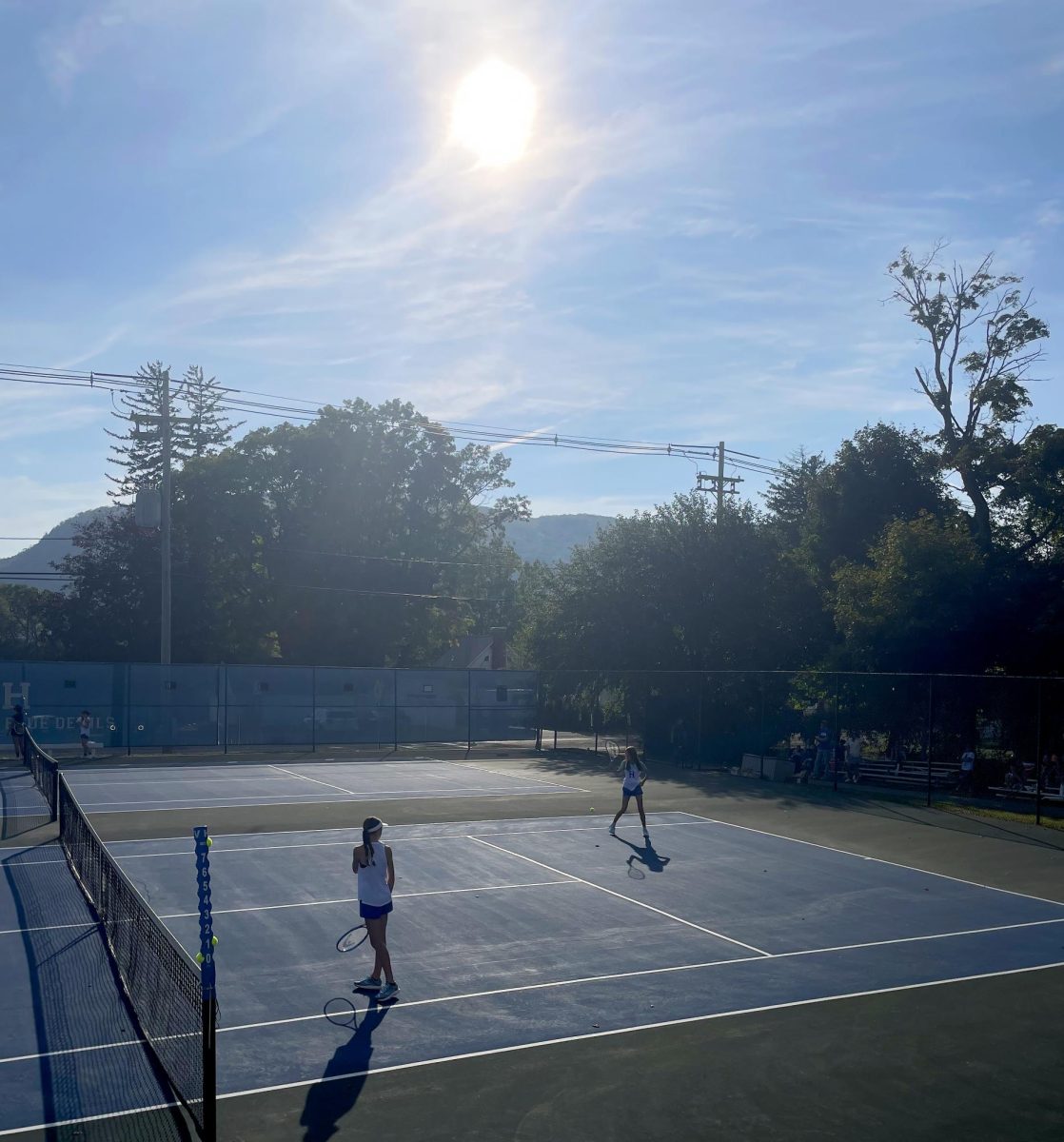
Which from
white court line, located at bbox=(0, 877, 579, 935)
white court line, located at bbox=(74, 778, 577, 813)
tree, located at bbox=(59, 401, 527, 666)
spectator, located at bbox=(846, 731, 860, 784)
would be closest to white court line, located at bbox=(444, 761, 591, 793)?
white court line, located at bbox=(74, 778, 577, 813)

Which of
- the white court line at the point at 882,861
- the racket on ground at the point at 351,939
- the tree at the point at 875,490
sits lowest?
the white court line at the point at 882,861

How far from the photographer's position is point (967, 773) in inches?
1177

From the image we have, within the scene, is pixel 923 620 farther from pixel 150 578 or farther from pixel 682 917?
pixel 150 578

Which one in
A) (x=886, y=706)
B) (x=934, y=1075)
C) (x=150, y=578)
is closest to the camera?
(x=934, y=1075)

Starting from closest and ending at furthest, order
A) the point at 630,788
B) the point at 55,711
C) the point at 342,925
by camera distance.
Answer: the point at 342,925 → the point at 630,788 → the point at 55,711

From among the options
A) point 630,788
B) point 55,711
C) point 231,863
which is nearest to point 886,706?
point 630,788

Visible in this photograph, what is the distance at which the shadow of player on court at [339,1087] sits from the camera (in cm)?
846

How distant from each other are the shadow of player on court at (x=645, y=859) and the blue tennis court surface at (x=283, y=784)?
8736mm

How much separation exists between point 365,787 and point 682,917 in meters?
16.7

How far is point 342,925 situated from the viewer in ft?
48.5

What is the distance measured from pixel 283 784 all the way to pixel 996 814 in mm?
18530

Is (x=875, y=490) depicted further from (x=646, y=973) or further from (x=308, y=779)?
(x=646, y=973)

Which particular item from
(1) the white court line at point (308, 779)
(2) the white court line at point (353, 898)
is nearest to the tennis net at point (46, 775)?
(1) the white court line at point (308, 779)

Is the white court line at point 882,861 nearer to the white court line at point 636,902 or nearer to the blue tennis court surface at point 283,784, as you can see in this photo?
the white court line at point 636,902
